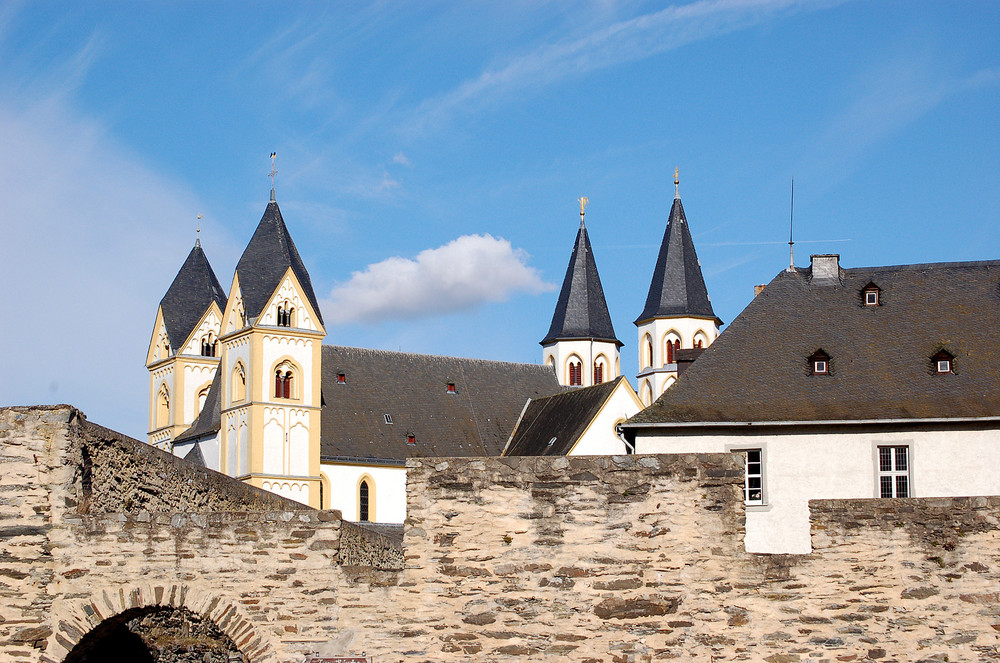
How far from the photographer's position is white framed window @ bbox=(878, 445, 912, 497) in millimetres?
24719

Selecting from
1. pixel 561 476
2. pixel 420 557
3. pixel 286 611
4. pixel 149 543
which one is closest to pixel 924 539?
pixel 561 476

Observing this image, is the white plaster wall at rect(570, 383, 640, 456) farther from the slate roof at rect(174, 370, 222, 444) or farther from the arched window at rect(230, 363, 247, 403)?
the slate roof at rect(174, 370, 222, 444)

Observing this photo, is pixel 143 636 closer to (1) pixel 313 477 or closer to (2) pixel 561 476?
(2) pixel 561 476

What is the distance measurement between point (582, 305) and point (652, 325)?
4460mm

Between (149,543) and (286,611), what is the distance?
3.75 feet

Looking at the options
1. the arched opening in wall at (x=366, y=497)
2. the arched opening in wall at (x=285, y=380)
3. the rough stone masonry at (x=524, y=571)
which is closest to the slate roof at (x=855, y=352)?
the rough stone masonry at (x=524, y=571)

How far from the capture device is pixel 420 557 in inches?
383

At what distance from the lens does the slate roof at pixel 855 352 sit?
2550 centimetres

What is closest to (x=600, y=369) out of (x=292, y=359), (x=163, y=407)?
(x=292, y=359)

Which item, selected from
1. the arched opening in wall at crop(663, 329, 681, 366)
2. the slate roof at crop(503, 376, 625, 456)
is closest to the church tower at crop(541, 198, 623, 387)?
the arched opening in wall at crop(663, 329, 681, 366)

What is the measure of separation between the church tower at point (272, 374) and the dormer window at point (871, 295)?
30617mm

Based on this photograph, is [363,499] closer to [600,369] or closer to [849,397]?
[600,369]

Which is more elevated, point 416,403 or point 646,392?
point 646,392

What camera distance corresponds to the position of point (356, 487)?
55125 millimetres
